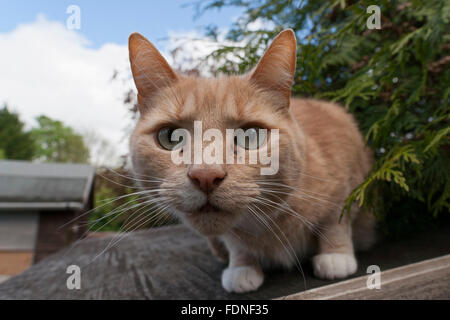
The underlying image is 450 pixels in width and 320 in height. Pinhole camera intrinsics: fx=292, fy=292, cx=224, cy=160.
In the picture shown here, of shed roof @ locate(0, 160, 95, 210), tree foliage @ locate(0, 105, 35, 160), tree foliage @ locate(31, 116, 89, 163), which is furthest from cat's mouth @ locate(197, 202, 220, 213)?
tree foliage @ locate(0, 105, 35, 160)

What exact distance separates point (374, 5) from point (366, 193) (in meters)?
0.61

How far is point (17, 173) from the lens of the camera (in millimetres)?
4207

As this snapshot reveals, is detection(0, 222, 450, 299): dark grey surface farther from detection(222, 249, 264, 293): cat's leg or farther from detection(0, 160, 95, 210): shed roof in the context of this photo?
detection(0, 160, 95, 210): shed roof

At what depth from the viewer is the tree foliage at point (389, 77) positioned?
95 cm

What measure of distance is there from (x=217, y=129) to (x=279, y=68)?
0.30 metres

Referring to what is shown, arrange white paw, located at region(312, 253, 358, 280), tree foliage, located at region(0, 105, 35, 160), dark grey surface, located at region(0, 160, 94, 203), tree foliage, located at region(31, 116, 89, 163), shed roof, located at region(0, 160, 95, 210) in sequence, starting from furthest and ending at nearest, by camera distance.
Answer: tree foliage, located at region(0, 105, 35, 160) → tree foliage, located at region(31, 116, 89, 163) → dark grey surface, located at region(0, 160, 94, 203) → shed roof, located at region(0, 160, 95, 210) → white paw, located at region(312, 253, 358, 280)

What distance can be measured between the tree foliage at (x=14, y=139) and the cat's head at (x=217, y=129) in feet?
55.8

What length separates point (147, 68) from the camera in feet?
3.29

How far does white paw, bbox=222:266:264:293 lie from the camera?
106 centimetres

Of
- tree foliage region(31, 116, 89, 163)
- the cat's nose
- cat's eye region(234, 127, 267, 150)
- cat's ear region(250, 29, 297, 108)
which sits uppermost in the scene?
tree foliage region(31, 116, 89, 163)

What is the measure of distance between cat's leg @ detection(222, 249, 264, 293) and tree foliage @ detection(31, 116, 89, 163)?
12.6 meters

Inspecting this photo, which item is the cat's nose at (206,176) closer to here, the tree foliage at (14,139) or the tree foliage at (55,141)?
the tree foliage at (55,141)

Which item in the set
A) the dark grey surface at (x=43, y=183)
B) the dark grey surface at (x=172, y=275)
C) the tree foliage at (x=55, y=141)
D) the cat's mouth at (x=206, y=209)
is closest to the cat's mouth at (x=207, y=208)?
the cat's mouth at (x=206, y=209)

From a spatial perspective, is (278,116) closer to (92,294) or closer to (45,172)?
(92,294)
